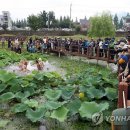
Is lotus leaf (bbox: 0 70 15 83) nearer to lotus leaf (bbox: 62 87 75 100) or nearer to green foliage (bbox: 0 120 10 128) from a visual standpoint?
lotus leaf (bbox: 62 87 75 100)

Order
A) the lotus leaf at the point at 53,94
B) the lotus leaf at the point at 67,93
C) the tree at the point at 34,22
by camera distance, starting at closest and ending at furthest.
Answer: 1. the lotus leaf at the point at 53,94
2. the lotus leaf at the point at 67,93
3. the tree at the point at 34,22

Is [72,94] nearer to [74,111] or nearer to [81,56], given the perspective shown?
[74,111]

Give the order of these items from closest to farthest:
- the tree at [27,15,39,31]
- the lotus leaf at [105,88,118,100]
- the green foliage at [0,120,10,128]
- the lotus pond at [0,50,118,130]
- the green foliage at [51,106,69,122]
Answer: the green foliage at [51,106,69,122]
the lotus pond at [0,50,118,130]
the green foliage at [0,120,10,128]
the lotus leaf at [105,88,118,100]
the tree at [27,15,39,31]

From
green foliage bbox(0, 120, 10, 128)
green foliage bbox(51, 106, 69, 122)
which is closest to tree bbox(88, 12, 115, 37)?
green foliage bbox(0, 120, 10, 128)

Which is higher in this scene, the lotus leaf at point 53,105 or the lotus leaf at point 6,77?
the lotus leaf at point 6,77

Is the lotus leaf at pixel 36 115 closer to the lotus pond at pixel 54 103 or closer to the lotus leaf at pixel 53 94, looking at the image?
the lotus pond at pixel 54 103

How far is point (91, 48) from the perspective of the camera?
2036 centimetres

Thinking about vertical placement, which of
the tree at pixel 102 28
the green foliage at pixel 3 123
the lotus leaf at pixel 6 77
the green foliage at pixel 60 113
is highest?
the tree at pixel 102 28

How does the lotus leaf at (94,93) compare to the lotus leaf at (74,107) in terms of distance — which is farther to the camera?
the lotus leaf at (94,93)

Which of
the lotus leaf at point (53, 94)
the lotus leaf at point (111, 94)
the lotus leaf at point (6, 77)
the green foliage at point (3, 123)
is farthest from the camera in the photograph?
the lotus leaf at point (6, 77)

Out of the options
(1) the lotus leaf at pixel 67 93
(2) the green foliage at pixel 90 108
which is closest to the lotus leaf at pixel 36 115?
(2) the green foliage at pixel 90 108

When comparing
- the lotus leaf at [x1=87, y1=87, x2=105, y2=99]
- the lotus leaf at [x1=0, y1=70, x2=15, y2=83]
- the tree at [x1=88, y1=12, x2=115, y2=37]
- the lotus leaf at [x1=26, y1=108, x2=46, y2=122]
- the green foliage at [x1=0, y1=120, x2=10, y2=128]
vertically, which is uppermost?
the tree at [x1=88, y1=12, x2=115, y2=37]

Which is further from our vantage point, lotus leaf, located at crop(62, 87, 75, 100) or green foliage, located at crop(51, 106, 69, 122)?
lotus leaf, located at crop(62, 87, 75, 100)

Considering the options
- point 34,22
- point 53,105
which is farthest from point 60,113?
point 34,22
